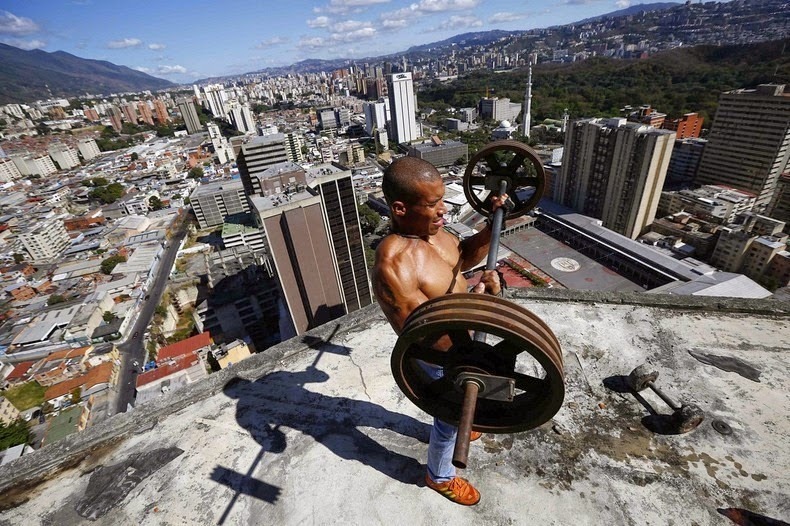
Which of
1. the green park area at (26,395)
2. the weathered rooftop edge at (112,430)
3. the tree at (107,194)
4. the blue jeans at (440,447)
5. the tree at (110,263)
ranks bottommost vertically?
the green park area at (26,395)

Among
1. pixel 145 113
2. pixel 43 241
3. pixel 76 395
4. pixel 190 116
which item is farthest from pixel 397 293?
pixel 145 113

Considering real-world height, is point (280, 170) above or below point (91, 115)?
below

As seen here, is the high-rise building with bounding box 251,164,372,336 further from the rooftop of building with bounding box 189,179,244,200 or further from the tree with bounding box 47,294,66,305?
the rooftop of building with bounding box 189,179,244,200

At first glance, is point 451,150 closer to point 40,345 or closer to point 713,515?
point 40,345

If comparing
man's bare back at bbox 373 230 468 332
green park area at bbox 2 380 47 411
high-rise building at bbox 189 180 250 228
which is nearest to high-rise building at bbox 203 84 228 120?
high-rise building at bbox 189 180 250 228

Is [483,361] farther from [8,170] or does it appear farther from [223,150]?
[8,170]

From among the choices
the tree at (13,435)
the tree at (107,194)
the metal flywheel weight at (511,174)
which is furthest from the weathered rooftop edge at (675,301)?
the tree at (107,194)

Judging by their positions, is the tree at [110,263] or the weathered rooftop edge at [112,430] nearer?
the weathered rooftop edge at [112,430]

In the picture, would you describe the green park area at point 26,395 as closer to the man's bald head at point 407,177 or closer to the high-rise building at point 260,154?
the high-rise building at point 260,154
